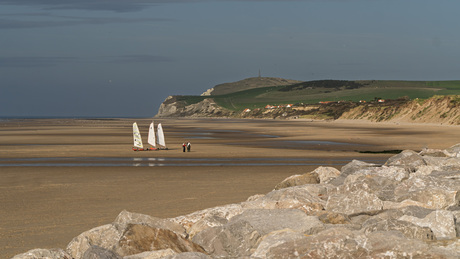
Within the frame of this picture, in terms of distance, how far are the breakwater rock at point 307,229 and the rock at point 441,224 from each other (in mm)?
16

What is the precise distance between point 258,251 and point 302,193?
488cm

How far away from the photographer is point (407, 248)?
7.57 meters

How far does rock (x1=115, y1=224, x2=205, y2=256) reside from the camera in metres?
8.90

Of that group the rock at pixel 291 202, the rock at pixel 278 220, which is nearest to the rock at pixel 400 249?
the rock at pixel 278 220

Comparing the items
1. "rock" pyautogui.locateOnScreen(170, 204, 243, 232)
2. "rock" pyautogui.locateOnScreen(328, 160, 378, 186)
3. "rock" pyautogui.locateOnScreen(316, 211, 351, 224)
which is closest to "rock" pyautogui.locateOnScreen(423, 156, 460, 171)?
"rock" pyautogui.locateOnScreen(328, 160, 378, 186)

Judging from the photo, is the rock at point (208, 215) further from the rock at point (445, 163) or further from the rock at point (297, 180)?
the rock at point (445, 163)

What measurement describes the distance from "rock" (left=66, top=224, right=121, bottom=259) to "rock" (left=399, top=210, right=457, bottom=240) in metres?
4.99

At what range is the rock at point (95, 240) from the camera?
30.4 ft

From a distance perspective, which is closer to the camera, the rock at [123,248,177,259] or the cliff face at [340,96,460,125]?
the rock at [123,248,177,259]

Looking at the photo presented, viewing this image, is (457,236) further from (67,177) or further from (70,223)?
(67,177)

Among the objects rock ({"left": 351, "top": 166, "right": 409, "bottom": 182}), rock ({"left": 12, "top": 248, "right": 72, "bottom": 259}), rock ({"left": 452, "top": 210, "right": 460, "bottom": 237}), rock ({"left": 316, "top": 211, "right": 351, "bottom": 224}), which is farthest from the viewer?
rock ({"left": 351, "top": 166, "right": 409, "bottom": 182})

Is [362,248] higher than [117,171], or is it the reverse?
[362,248]

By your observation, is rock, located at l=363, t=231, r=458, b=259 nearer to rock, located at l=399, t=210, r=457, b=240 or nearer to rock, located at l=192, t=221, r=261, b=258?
rock, located at l=399, t=210, r=457, b=240

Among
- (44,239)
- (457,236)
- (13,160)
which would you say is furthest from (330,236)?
(13,160)
